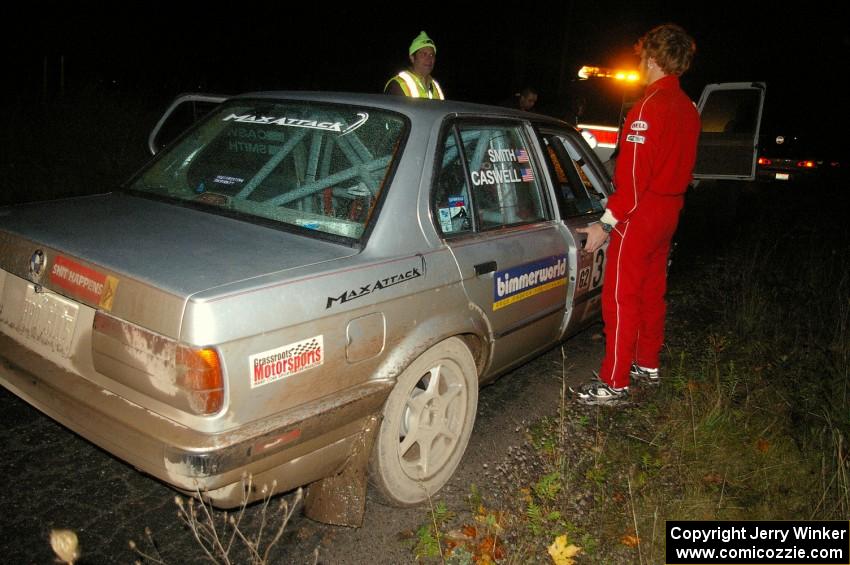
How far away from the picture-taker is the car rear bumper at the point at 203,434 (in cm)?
190

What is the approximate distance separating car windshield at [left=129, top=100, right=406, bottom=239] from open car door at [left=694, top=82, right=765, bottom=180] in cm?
800

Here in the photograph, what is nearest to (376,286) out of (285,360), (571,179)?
(285,360)

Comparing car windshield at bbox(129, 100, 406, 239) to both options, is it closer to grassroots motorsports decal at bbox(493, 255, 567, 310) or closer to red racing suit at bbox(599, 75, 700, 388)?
grassroots motorsports decal at bbox(493, 255, 567, 310)

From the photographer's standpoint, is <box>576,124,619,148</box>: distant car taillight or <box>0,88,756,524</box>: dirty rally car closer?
<box>0,88,756,524</box>: dirty rally car

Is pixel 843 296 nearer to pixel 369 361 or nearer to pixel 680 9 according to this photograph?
pixel 369 361

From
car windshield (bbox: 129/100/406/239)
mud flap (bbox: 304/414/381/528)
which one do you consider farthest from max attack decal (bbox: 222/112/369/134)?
mud flap (bbox: 304/414/381/528)

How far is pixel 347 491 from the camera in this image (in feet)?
8.06

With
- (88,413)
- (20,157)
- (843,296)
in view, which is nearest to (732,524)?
(88,413)

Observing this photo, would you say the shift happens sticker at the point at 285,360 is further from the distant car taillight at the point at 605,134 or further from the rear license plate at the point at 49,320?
the distant car taillight at the point at 605,134

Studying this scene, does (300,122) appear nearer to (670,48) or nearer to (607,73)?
(670,48)

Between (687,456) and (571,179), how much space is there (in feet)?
5.67

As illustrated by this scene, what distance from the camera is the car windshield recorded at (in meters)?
2.60

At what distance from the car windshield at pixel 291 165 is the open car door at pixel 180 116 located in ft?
1.52

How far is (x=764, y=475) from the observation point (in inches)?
121
